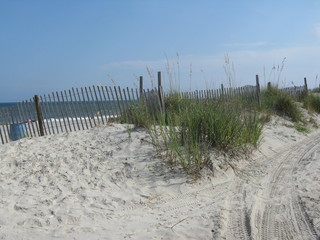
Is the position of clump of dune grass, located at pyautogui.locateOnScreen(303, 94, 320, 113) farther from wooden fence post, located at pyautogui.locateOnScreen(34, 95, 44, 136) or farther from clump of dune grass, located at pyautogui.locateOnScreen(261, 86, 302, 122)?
wooden fence post, located at pyautogui.locateOnScreen(34, 95, 44, 136)

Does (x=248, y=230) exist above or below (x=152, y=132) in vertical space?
below

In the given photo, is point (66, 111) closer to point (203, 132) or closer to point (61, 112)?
point (61, 112)

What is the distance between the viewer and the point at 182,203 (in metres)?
4.45

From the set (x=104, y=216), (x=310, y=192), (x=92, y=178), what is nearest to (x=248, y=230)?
(x=310, y=192)

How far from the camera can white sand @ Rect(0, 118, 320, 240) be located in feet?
12.0

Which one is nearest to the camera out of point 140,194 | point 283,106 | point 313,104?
point 140,194

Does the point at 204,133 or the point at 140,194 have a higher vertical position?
the point at 204,133

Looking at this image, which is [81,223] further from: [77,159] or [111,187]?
[77,159]

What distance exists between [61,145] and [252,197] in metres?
3.85

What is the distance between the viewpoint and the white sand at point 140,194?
3.65m

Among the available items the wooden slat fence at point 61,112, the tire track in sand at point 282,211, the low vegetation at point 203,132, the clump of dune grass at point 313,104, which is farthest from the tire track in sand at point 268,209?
the clump of dune grass at point 313,104

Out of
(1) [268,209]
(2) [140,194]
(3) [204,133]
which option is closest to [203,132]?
(3) [204,133]

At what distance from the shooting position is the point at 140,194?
474 cm

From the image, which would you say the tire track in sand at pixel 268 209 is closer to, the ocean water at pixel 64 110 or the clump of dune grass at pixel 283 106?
the ocean water at pixel 64 110
